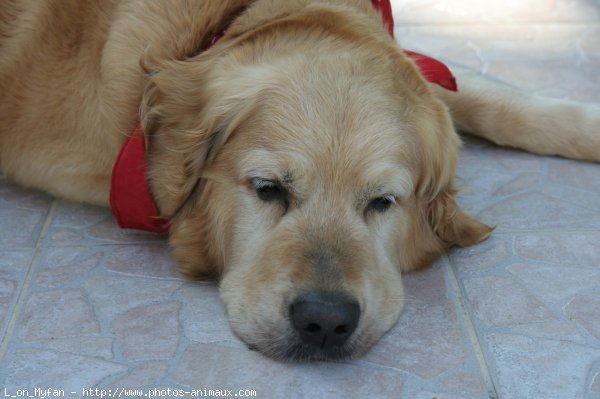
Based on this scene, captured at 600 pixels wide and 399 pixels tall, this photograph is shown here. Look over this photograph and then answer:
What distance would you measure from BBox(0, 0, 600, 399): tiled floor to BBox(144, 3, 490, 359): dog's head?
0.12 m

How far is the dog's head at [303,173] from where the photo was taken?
2.85 meters

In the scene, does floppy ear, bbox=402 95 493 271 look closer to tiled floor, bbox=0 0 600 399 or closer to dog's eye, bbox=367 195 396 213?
tiled floor, bbox=0 0 600 399

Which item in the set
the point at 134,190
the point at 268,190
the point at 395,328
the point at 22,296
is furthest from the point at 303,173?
the point at 22,296

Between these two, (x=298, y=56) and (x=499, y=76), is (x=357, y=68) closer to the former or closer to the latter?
(x=298, y=56)

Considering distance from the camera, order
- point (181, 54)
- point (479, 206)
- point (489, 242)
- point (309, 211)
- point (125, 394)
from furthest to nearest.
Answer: point (479, 206)
point (489, 242)
point (181, 54)
point (309, 211)
point (125, 394)

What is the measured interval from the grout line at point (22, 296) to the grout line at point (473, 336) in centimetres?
162

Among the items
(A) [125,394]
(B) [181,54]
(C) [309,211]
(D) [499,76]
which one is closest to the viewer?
(A) [125,394]

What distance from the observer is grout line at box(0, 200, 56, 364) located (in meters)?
2.99

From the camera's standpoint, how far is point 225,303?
3115 mm

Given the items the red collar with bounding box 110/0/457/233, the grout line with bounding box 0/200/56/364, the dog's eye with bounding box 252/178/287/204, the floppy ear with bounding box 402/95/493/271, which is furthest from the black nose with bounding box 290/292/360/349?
the grout line with bounding box 0/200/56/364

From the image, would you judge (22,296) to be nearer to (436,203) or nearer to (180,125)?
(180,125)

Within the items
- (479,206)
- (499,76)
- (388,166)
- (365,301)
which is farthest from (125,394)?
(499,76)

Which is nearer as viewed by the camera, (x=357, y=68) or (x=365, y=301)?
(x=365, y=301)

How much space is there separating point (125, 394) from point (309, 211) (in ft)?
2.80
